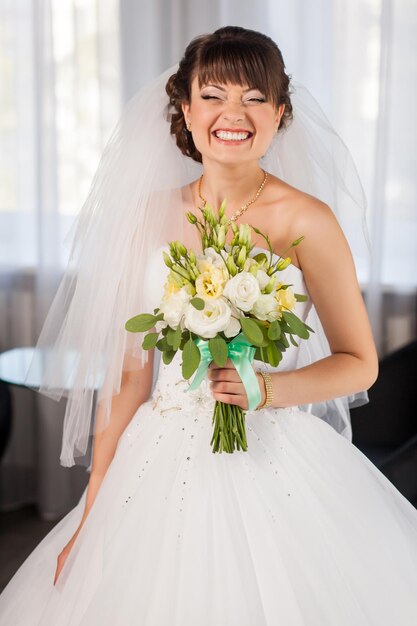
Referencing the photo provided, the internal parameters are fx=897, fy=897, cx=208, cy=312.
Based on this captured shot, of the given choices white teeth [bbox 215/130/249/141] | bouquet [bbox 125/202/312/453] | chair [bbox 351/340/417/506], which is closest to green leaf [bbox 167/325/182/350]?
bouquet [bbox 125/202/312/453]

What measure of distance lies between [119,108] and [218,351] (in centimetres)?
267

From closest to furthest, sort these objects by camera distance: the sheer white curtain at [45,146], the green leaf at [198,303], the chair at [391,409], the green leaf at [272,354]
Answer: the green leaf at [198,303], the green leaf at [272,354], the chair at [391,409], the sheer white curtain at [45,146]

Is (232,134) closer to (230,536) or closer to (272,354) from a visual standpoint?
(272,354)

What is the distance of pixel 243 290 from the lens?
1.55 meters

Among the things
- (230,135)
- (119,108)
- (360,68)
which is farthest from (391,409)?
(230,135)

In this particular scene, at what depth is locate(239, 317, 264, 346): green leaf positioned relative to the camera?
61.8 inches

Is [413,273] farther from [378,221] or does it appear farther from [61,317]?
[61,317]

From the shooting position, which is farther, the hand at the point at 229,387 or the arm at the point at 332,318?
the arm at the point at 332,318

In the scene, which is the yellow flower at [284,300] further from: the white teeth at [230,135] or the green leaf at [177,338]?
the white teeth at [230,135]

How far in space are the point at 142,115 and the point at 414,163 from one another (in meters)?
2.09

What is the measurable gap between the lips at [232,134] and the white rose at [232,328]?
1.52 ft

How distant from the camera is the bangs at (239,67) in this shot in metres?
1.87

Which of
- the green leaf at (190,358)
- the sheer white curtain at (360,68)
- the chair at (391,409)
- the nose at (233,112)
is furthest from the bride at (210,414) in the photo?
the sheer white curtain at (360,68)

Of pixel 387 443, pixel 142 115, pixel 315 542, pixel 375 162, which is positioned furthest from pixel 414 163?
pixel 315 542
